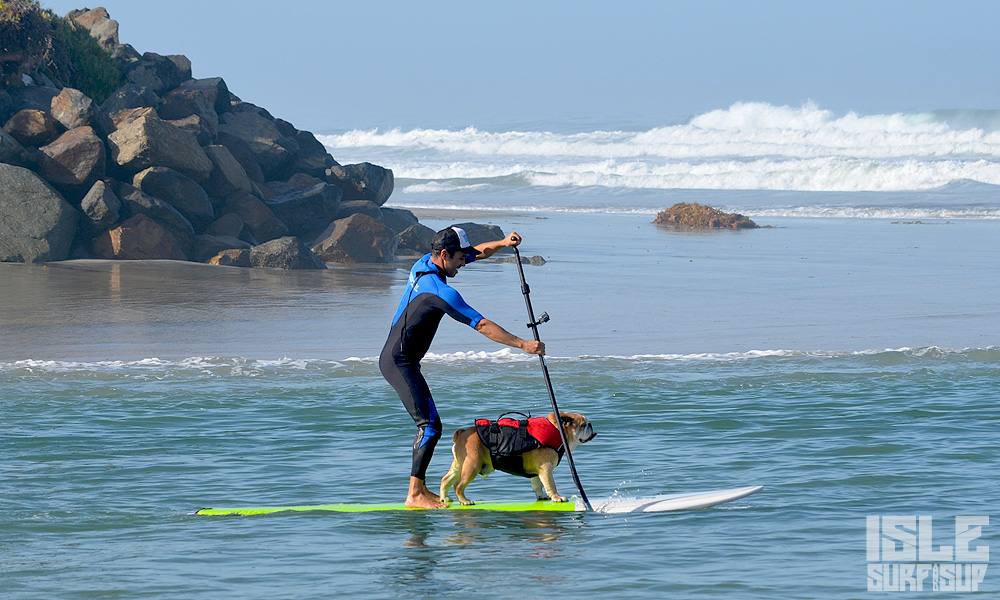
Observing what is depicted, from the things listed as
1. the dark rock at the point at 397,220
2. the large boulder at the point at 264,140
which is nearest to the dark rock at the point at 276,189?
the large boulder at the point at 264,140

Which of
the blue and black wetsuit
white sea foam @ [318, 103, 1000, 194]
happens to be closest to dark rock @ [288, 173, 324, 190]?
the blue and black wetsuit

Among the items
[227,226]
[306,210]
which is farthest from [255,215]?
[306,210]

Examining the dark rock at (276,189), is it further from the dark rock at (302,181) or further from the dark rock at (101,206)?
the dark rock at (101,206)

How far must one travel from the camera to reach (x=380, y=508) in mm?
7562

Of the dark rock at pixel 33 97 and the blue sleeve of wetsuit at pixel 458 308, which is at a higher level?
the dark rock at pixel 33 97

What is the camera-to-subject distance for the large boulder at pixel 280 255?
1995 cm

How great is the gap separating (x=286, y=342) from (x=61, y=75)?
13.0 meters

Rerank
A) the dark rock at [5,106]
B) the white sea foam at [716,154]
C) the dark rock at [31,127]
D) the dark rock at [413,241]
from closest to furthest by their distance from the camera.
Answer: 1. the dark rock at [31,127]
2. the dark rock at [5,106]
3. the dark rock at [413,241]
4. the white sea foam at [716,154]

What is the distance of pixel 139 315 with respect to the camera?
49.6 feet

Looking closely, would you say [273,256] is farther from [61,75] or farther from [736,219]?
[736,219]

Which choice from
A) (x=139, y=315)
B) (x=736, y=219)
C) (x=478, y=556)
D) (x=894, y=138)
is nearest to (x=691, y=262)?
(x=736, y=219)

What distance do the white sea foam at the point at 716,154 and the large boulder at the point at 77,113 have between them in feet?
107

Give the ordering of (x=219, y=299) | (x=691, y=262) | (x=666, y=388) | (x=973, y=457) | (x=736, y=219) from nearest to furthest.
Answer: (x=973, y=457) → (x=666, y=388) → (x=219, y=299) → (x=691, y=262) → (x=736, y=219)

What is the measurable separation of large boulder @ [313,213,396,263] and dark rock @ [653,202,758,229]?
1165cm
